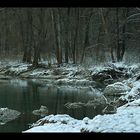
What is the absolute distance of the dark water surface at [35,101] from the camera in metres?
10.9

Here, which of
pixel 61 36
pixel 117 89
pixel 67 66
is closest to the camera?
pixel 117 89

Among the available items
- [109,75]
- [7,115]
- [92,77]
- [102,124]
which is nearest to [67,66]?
[92,77]

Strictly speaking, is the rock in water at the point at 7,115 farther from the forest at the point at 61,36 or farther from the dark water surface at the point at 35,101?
the forest at the point at 61,36

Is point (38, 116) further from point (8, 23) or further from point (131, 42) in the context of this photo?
point (8, 23)

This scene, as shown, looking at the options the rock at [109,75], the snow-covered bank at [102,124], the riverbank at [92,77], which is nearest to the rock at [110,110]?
the riverbank at [92,77]

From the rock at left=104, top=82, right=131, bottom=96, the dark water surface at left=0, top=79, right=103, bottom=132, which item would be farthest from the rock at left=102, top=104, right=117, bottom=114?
the rock at left=104, top=82, right=131, bottom=96

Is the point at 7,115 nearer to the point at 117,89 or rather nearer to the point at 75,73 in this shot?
the point at 117,89

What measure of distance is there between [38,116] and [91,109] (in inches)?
76.5

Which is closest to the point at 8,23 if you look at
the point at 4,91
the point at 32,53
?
the point at 32,53

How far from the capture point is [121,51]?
22422mm

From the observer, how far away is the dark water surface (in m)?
A: 10.9

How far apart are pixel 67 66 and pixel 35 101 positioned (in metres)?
11.4

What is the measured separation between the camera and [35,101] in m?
14.9

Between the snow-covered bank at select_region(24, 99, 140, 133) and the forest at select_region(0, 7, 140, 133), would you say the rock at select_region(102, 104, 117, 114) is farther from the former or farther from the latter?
the snow-covered bank at select_region(24, 99, 140, 133)
